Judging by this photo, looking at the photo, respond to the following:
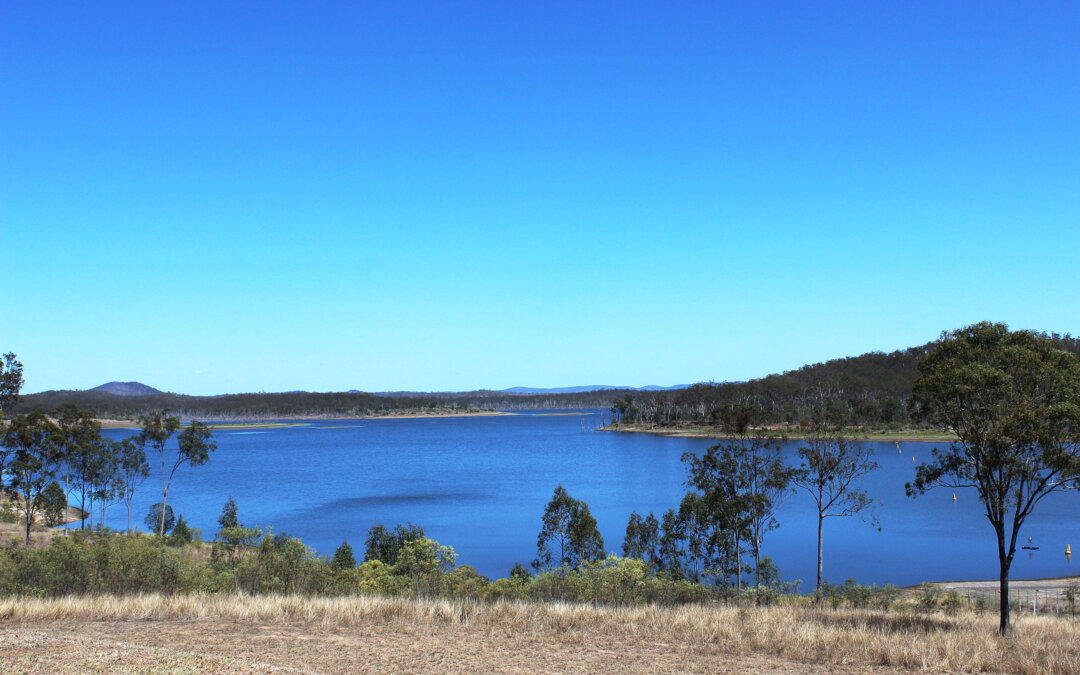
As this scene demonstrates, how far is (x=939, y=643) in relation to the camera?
1232 centimetres

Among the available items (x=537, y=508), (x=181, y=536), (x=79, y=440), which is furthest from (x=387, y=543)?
(x=537, y=508)

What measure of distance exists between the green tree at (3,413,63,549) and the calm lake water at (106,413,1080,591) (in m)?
17.0

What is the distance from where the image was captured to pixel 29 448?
146ft

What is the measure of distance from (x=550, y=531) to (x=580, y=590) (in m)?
22.3

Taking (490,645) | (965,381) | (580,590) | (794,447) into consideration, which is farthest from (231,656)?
(794,447)

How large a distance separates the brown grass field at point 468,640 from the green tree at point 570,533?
2551 centimetres

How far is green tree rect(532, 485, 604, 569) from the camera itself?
4066cm

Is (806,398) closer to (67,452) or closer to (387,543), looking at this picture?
(387,543)

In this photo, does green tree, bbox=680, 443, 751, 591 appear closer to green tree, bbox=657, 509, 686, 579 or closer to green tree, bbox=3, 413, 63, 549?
green tree, bbox=657, 509, 686, 579

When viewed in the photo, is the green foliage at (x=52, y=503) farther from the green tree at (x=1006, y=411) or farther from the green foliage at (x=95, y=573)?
the green tree at (x=1006, y=411)

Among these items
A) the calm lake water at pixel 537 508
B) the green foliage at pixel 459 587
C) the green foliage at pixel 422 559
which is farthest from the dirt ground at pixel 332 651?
the calm lake water at pixel 537 508

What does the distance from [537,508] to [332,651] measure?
54831 millimetres

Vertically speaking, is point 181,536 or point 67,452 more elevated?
point 67,452

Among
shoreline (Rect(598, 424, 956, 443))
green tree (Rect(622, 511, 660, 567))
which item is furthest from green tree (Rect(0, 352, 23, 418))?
shoreline (Rect(598, 424, 956, 443))
